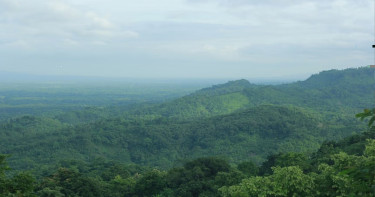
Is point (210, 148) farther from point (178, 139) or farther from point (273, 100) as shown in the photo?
point (273, 100)

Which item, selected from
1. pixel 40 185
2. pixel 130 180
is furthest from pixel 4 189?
pixel 130 180

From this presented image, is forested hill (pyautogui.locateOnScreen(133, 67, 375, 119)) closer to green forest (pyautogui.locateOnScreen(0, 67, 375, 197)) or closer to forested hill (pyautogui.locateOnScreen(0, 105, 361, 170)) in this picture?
green forest (pyautogui.locateOnScreen(0, 67, 375, 197))

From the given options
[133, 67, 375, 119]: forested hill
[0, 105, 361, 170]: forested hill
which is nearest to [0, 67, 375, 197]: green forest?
[0, 105, 361, 170]: forested hill

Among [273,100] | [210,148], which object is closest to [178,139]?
[210,148]

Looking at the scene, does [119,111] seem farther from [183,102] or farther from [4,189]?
[4,189]

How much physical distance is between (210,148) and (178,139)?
10737 millimetres

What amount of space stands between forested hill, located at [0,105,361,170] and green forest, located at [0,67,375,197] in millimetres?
251

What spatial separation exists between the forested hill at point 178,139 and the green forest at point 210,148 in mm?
251

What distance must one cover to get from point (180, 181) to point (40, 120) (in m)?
79.9

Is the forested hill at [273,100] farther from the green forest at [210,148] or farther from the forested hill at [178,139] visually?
the forested hill at [178,139]

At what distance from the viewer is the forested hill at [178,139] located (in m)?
62.8

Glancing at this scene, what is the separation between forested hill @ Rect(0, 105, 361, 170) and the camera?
6284 centimetres

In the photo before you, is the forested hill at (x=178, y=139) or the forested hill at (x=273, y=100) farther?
the forested hill at (x=273, y=100)

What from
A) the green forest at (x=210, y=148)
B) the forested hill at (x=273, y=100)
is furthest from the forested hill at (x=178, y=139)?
the forested hill at (x=273, y=100)
